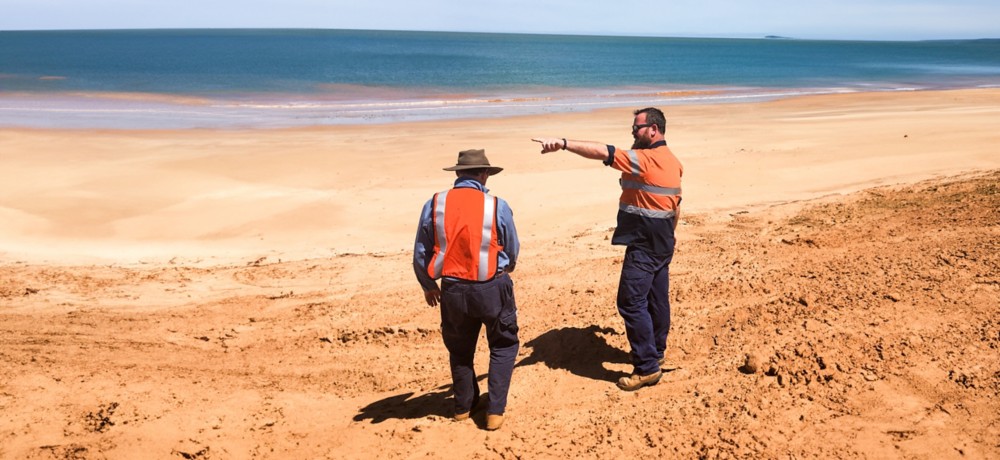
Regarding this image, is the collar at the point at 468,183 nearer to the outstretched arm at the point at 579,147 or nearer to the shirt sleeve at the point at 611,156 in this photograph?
the outstretched arm at the point at 579,147

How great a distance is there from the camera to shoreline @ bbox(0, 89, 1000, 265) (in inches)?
428

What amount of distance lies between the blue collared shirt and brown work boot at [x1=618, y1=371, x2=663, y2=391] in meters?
1.24

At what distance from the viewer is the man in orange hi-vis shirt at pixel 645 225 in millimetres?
4824

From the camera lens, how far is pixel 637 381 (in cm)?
502

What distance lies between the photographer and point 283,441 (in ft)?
14.8

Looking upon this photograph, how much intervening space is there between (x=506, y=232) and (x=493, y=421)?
1.15 meters

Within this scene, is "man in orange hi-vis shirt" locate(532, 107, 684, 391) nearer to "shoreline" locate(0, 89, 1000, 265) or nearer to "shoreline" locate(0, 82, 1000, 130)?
"shoreline" locate(0, 89, 1000, 265)

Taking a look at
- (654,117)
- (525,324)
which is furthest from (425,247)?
(525,324)

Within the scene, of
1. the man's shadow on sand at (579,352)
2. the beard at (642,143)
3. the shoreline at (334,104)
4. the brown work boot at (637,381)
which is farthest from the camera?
the shoreline at (334,104)

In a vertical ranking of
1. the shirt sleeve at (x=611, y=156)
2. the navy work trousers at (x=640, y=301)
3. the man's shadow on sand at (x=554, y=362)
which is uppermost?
the shirt sleeve at (x=611, y=156)

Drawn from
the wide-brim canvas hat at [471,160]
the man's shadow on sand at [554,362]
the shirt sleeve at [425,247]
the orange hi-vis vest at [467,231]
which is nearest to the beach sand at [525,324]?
the man's shadow on sand at [554,362]

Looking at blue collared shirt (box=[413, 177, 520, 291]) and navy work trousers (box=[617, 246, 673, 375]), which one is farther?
navy work trousers (box=[617, 246, 673, 375])

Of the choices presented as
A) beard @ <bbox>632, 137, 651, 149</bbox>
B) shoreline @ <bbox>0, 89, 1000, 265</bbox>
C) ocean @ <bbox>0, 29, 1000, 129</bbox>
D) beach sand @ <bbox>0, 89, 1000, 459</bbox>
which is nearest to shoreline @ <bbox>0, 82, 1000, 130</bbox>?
ocean @ <bbox>0, 29, 1000, 129</bbox>

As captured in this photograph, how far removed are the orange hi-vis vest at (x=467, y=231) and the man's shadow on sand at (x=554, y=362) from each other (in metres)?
1.12
